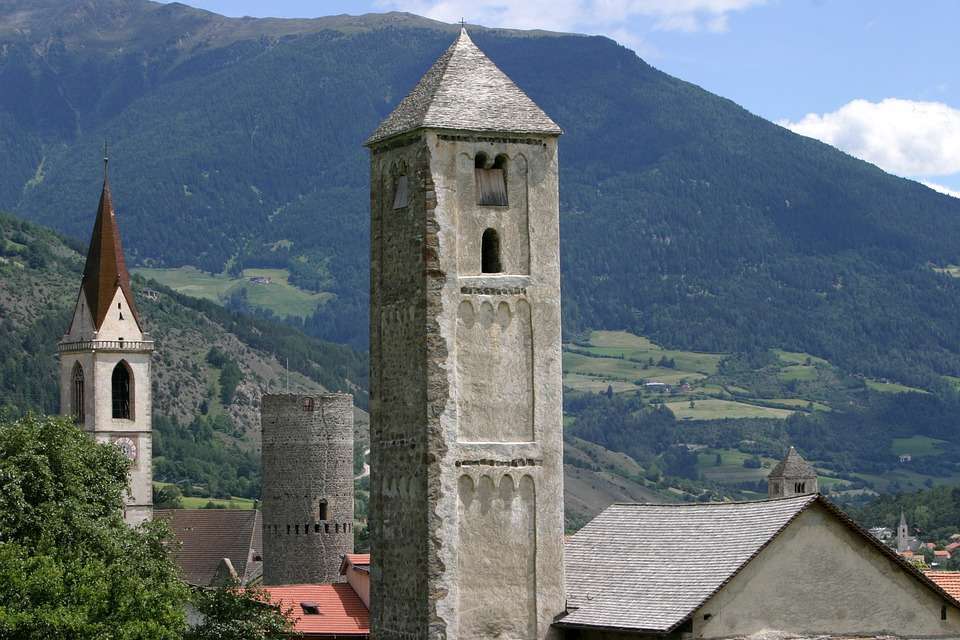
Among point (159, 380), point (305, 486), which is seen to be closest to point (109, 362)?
point (305, 486)

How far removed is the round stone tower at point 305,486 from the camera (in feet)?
289

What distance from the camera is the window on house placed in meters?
86.8

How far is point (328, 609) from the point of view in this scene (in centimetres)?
5484

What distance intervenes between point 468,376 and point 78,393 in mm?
52749

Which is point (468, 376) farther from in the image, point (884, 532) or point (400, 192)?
point (884, 532)

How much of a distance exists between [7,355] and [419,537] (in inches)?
5978

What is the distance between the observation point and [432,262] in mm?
37125

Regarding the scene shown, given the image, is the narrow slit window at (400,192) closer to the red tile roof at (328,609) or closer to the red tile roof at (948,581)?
the red tile roof at (948,581)

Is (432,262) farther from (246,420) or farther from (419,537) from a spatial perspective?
(246,420)

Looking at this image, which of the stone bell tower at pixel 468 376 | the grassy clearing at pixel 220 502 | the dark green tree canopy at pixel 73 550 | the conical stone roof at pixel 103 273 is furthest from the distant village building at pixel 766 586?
the grassy clearing at pixel 220 502

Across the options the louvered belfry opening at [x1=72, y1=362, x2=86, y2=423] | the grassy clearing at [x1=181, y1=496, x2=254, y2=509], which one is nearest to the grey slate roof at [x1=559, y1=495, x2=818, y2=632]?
the louvered belfry opening at [x1=72, y1=362, x2=86, y2=423]

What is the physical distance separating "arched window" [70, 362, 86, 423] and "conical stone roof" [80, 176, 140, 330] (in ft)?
7.78

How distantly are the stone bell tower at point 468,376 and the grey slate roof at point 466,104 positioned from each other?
0.14 feet

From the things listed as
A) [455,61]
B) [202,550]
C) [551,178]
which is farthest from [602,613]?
[202,550]
